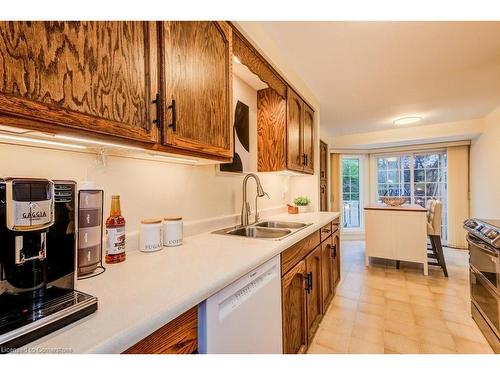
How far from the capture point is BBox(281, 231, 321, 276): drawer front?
1284 mm

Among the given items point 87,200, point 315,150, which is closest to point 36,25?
point 87,200

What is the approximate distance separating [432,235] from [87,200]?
3.81m

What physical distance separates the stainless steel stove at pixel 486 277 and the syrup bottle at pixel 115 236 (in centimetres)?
217

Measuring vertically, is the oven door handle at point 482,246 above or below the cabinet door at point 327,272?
above

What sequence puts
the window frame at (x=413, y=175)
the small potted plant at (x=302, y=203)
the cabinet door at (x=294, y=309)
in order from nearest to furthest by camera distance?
the cabinet door at (x=294, y=309) → the small potted plant at (x=302, y=203) → the window frame at (x=413, y=175)

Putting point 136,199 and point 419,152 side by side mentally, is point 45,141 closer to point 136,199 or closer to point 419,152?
point 136,199

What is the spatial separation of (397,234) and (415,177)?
86.6 inches

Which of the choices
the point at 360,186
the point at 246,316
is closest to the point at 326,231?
the point at 246,316

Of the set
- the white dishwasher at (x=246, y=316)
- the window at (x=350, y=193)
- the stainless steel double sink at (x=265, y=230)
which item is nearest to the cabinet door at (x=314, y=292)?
the stainless steel double sink at (x=265, y=230)

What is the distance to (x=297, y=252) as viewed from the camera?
145 cm

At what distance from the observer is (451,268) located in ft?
10.8

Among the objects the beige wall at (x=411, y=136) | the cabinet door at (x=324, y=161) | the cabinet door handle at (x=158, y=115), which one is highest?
the beige wall at (x=411, y=136)

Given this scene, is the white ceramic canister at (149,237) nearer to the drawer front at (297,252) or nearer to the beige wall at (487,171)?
the drawer front at (297,252)

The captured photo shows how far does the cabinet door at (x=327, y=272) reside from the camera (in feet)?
6.62
